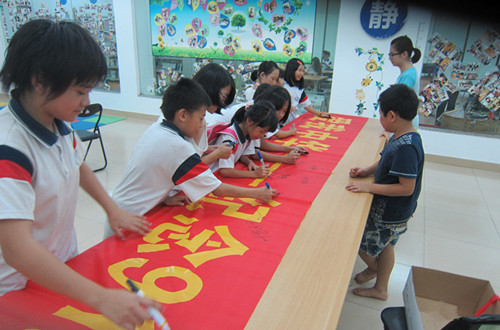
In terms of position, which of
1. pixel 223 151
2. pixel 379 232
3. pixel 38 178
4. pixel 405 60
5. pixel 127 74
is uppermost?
pixel 405 60

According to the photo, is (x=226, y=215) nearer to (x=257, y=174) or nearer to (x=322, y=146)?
(x=257, y=174)

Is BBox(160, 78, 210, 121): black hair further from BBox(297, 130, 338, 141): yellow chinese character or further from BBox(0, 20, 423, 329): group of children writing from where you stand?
BBox(297, 130, 338, 141): yellow chinese character

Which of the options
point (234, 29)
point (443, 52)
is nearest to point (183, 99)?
point (443, 52)

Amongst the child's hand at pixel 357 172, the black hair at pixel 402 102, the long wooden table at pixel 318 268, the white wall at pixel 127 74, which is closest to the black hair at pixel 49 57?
the long wooden table at pixel 318 268

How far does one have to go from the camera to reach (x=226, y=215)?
1256 mm

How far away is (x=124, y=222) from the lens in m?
1.03

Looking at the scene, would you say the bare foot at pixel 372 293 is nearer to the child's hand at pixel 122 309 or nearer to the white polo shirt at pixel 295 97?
the child's hand at pixel 122 309

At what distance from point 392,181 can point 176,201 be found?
99 cm

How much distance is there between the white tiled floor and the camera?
1.80m

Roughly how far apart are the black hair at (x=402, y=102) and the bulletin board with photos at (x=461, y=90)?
2846 millimetres

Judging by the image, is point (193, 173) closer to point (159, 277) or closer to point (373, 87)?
point (159, 277)

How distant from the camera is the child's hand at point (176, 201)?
1.30 m

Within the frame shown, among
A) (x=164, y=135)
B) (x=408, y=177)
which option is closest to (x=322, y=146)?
(x=408, y=177)

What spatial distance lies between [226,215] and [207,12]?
442cm
